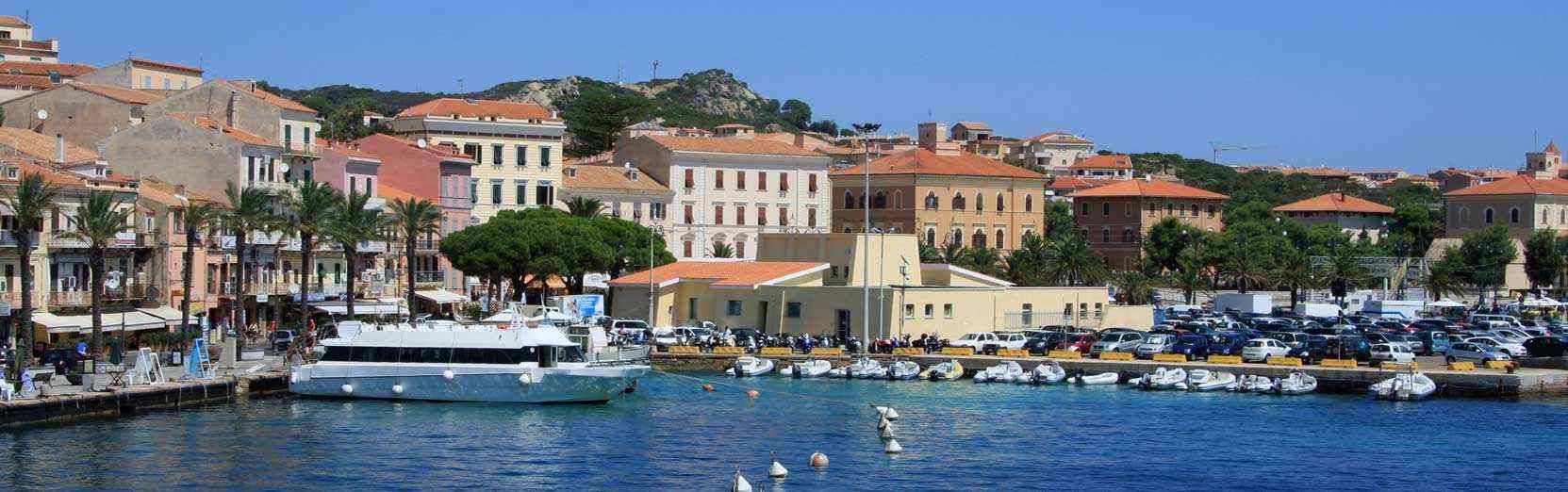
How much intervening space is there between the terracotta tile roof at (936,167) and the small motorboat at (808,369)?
156 feet

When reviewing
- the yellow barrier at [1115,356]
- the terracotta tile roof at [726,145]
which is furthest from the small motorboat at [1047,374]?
the terracotta tile roof at [726,145]

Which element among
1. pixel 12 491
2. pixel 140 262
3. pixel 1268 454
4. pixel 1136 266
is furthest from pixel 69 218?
pixel 1136 266

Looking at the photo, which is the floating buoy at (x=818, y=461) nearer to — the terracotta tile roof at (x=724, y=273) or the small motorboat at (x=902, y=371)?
the small motorboat at (x=902, y=371)

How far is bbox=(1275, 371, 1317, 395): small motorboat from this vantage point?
216ft

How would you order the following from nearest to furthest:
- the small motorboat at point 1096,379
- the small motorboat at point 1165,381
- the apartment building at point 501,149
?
1. the small motorboat at point 1165,381
2. the small motorboat at point 1096,379
3. the apartment building at point 501,149

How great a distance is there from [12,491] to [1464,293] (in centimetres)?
9965

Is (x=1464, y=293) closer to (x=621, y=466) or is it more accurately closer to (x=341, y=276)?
(x=341, y=276)

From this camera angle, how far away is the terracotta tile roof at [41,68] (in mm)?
113312

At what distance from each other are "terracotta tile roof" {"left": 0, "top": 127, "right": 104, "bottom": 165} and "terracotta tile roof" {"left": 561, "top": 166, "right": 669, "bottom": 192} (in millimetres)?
31302

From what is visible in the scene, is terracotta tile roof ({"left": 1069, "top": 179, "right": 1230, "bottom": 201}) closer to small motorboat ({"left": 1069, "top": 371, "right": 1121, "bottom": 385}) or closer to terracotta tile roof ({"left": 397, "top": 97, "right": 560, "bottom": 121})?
terracotta tile roof ({"left": 397, "top": 97, "right": 560, "bottom": 121})

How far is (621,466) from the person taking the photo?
46969 millimetres

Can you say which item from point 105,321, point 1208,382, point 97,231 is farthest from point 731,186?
point 97,231

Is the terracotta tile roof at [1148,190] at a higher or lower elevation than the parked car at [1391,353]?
higher

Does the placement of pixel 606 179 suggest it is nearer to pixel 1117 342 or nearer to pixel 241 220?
pixel 241 220
